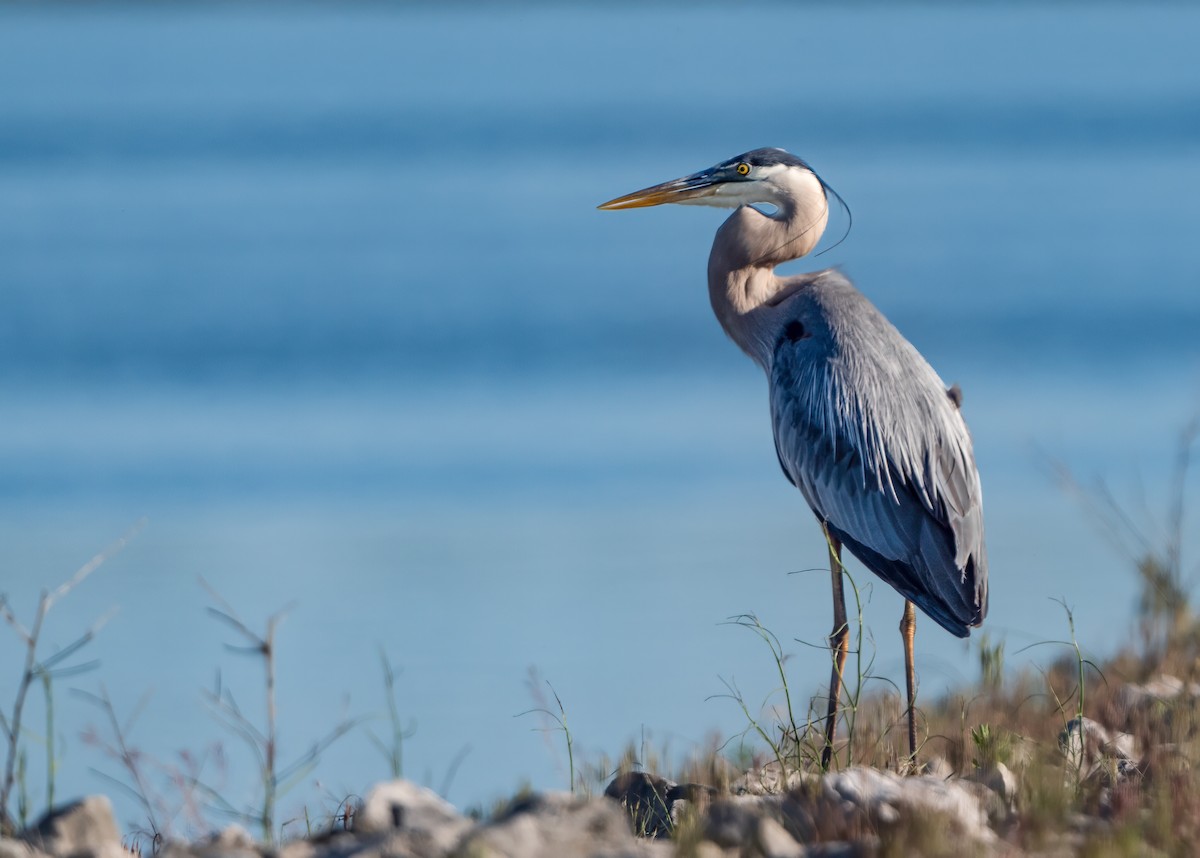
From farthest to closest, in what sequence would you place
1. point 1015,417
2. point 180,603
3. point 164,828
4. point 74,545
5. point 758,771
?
point 1015,417, point 74,545, point 180,603, point 758,771, point 164,828

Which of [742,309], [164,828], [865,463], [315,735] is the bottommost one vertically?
[315,735]

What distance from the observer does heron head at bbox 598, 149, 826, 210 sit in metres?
5.25

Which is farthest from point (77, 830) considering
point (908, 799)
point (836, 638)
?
point (836, 638)

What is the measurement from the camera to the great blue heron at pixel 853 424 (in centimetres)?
444

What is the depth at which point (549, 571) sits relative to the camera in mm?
8141

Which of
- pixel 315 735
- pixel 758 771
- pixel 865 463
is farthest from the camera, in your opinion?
pixel 315 735

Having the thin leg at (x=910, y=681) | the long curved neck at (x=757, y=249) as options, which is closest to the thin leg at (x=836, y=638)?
the thin leg at (x=910, y=681)

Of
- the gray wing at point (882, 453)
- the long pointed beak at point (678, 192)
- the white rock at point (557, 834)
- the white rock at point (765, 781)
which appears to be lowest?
the white rock at point (765, 781)

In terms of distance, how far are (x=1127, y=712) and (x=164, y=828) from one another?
2.75 metres

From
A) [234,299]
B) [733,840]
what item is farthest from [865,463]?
[234,299]

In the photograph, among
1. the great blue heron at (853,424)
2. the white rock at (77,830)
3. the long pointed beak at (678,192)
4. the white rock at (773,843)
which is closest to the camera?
the white rock at (773,843)

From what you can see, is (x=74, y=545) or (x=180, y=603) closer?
(x=180, y=603)

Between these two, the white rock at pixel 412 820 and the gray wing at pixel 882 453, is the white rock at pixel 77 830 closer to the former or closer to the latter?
the white rock at pixel 412 820

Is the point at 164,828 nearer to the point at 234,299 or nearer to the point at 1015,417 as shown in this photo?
the point at 1015,417
